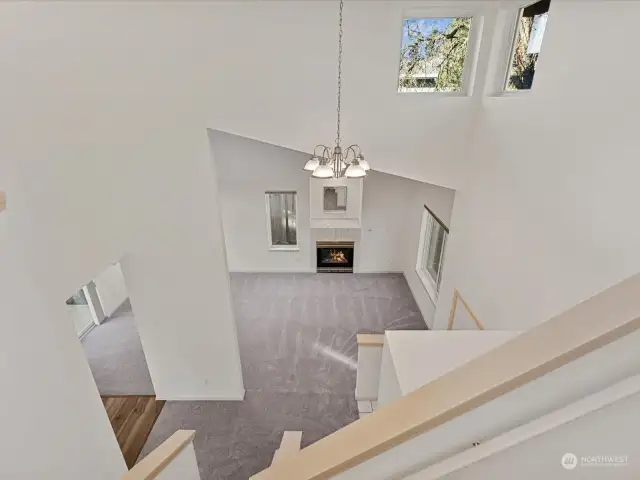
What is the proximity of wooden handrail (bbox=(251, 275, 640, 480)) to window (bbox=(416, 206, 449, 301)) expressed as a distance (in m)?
5.38

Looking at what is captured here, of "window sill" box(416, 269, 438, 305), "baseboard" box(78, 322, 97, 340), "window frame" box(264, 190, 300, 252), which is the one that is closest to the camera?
"baseboard" box(78, 322, 97, 340)

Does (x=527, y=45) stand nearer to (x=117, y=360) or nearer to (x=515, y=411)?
(x=515, y=411)

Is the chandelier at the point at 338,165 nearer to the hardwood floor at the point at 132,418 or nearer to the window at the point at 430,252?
the window at the point at 430,252

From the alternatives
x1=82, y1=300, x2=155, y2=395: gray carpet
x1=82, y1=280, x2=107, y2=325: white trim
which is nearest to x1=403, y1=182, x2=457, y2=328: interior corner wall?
x1=82, y1=300, x2=155, y2=395: gray carpet

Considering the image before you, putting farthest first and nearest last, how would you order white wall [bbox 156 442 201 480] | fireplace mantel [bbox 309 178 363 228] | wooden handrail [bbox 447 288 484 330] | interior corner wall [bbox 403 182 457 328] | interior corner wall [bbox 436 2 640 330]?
fireplace mantel [bbox 309 178 363 228] < interior corner wall [bbox 403 182 457 328] < wooden handrail [bbox 447 288 484 330] < white wall [bbox 156 442 201 480] < interior corner wall [bbox 436 2 640 330]

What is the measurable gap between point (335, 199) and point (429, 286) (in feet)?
8.09

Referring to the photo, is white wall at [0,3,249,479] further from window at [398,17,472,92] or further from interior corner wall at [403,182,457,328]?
interior corner wall at [403,182,457,328]

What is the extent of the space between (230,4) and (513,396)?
11.8 ft

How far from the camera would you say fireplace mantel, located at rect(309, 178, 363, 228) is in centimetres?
677

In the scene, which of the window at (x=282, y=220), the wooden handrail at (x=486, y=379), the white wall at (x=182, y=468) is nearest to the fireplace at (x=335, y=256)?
the window at (x=282, y=220)

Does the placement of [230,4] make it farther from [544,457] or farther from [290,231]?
[290,231]

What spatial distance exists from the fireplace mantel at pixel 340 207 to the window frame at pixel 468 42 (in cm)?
309

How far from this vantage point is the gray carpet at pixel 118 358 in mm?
4898

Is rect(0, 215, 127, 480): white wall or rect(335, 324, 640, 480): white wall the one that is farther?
rect(0, 215, 127, 480): white wall
